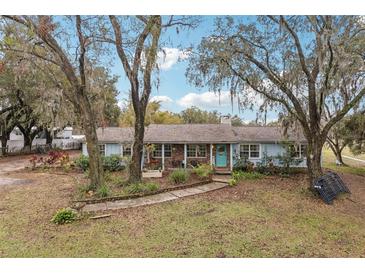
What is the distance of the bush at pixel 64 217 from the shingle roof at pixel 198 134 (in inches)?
207

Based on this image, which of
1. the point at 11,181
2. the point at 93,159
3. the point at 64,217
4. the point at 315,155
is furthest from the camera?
the point at 11,181

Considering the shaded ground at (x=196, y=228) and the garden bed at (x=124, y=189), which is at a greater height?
the garden bed at (x=124, y=189)

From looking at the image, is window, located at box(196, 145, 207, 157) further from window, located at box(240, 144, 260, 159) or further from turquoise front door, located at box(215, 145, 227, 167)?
window, located at box(240, 144, 260, 159)

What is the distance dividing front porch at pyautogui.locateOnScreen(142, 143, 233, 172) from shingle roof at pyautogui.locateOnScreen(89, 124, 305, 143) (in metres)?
0.38

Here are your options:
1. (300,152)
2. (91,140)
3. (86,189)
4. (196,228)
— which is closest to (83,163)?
(86,189)

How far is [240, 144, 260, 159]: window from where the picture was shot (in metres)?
10.7

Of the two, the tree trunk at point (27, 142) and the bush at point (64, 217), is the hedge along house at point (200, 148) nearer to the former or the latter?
the bush at point (64, 217)

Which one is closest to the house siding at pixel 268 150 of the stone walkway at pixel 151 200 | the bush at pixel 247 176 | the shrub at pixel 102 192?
the bush at pixel 247 176

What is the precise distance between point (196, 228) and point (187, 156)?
6383 millimetres

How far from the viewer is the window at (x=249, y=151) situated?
10734 mm

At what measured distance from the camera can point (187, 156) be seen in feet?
35.6

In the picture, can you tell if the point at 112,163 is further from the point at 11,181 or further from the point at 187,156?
the point at 11,181

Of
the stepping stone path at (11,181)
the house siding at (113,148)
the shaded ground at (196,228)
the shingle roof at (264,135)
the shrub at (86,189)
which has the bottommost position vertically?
the shaded ground at (196,228)
